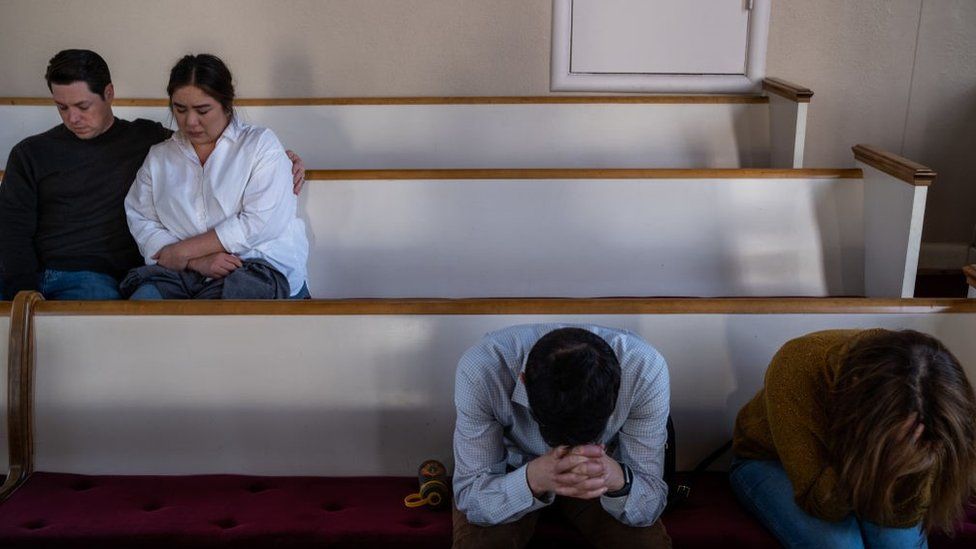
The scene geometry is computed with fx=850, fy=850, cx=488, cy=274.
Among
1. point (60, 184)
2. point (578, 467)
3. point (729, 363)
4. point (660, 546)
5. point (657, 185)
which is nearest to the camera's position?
point (578, 467)

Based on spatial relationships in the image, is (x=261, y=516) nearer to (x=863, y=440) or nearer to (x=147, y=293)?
(x=147, y=293)

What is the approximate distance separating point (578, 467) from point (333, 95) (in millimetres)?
3129

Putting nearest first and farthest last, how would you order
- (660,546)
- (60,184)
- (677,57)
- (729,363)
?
(660,546) → (729,363) → (60,184) → (677,57)

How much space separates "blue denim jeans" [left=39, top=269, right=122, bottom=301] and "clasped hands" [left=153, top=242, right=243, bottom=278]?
0.55 feet

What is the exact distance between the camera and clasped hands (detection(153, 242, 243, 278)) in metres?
2.16

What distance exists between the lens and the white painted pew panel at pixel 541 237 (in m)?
2.70

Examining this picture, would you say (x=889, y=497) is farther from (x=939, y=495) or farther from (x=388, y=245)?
(x=388, y=245)

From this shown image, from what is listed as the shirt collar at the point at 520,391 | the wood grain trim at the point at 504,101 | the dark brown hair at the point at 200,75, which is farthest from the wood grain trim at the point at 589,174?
the shirt collar at the point at 520,391

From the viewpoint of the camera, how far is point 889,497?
1.38 meters

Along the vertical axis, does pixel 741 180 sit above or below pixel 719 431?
above

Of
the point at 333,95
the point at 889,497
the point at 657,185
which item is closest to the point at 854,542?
the point at 889,497

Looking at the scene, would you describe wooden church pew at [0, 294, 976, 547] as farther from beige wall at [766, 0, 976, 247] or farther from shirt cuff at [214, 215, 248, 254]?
beige wall at [766, 0, 976, 247]

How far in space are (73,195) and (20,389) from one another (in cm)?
63

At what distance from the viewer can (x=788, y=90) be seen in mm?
3389
